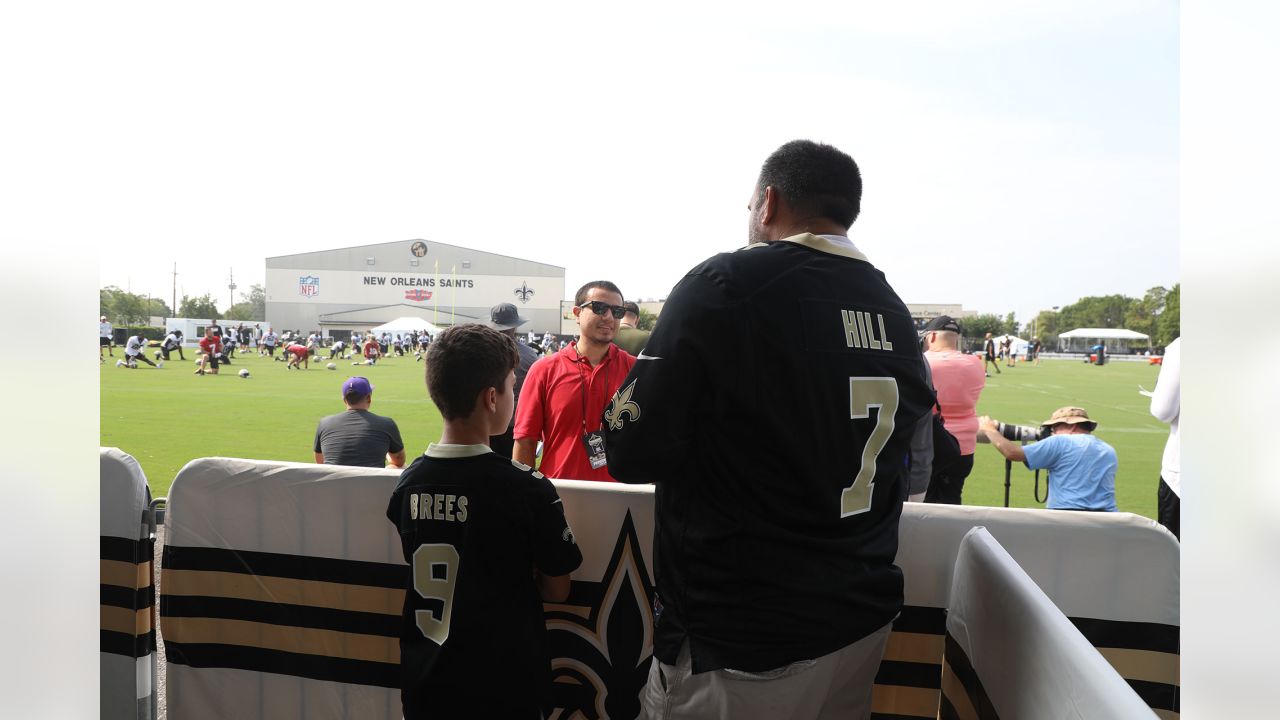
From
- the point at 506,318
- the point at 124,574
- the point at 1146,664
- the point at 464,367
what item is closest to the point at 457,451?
the point at 464,367

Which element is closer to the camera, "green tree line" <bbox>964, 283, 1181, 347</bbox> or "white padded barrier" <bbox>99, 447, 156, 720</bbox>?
"white padded barrier" <bbox>99, 447, 156, 720</bbox>

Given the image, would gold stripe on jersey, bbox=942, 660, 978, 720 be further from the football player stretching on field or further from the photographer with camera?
the football player stretching on field

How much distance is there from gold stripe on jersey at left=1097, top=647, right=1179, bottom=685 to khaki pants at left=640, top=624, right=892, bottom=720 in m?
1.01

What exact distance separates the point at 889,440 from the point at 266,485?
2.17m

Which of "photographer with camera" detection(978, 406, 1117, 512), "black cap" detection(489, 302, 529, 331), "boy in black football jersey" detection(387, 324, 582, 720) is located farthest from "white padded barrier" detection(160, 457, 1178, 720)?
"black cap" detection(489, 302, 529, 331)

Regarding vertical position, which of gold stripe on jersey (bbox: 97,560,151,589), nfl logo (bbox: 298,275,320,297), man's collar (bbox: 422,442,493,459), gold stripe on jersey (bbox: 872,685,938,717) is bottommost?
gold stripe on jersey (bbox: 872,685,938,717)

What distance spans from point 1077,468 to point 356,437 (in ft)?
17.8

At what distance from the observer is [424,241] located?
3076 inches

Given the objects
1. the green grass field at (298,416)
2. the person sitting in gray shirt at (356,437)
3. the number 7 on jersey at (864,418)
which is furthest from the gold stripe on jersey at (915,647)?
the person sitting in gray shirt at (356,437)

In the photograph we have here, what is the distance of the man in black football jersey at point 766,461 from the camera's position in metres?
1.62

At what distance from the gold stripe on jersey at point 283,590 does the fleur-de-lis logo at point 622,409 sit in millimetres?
1344

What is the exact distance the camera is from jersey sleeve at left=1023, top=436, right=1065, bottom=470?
17.4 feet
